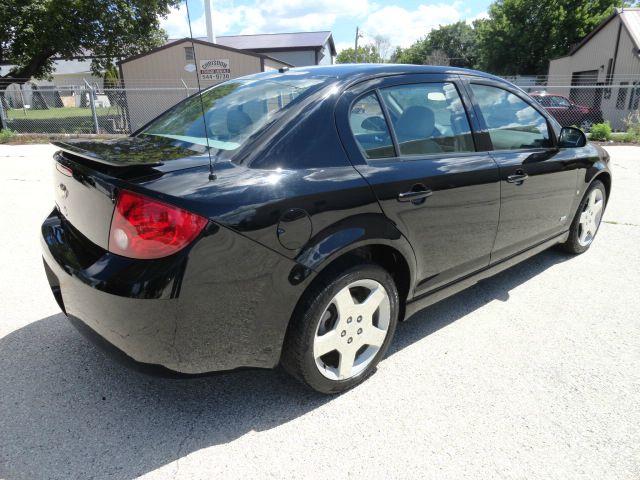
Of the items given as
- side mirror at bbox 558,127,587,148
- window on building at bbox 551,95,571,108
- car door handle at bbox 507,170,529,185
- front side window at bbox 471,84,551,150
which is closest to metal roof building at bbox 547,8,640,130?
window on building at bbox 551,95,571,108

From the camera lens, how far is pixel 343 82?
8.18 ft

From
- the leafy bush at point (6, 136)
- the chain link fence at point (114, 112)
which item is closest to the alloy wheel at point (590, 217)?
the chain link fence at point (114, 112)

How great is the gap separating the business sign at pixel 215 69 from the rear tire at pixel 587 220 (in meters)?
17.7

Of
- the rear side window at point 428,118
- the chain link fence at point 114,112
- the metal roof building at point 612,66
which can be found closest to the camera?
the rear side window at point 428,118

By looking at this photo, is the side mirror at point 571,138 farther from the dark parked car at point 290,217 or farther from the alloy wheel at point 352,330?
the alloy wheel at point 352,330

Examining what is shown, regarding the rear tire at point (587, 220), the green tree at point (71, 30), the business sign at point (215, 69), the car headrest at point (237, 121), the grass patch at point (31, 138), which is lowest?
the rear tire at point (587, 220)

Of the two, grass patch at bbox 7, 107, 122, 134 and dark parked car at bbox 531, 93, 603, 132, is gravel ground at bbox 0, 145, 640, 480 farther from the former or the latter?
grass patch at bbox 7, 107, 122, 134

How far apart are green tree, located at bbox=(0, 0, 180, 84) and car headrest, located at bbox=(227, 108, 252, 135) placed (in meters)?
19.9

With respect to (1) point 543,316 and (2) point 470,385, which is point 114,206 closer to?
(2) point 470,385

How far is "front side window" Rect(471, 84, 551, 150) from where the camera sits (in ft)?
10.5

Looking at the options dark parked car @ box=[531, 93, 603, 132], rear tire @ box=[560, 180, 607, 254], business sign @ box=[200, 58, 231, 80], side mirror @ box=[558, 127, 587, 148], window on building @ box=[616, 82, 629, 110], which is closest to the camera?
side mirror @ box=[558, 127, 587, 148]

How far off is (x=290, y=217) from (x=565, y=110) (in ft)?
63.9

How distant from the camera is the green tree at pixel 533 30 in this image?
3509 cm

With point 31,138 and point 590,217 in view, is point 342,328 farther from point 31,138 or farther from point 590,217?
point 31,138
